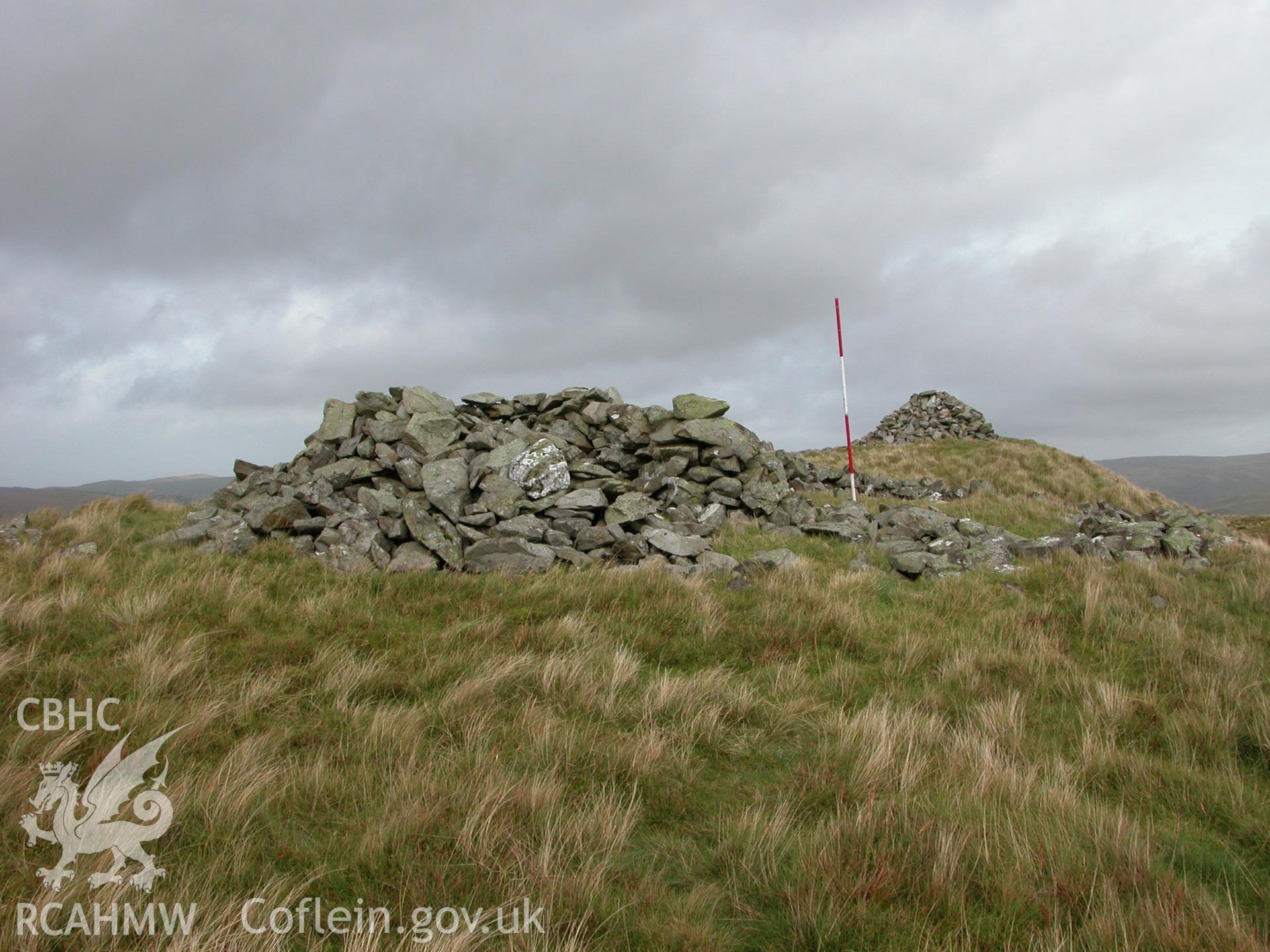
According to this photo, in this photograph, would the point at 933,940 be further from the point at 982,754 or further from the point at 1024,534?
the point at 1024,534

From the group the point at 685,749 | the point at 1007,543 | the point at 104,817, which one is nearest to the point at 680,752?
the point at 685,749

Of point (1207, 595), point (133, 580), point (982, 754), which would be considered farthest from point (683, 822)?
point (1207, 595)

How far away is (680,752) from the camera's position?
4371mm

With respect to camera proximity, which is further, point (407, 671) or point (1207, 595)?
point (1207, 595)

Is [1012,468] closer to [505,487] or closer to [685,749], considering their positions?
[505,487]

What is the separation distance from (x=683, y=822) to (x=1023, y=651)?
14.7 ft

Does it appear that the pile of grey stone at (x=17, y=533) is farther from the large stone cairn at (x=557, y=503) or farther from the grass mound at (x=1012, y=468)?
the grass mound at (x=1012, y=468)

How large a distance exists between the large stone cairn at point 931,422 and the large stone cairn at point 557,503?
2301cm

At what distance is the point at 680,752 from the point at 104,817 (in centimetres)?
319

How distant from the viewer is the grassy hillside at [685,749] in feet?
9.50

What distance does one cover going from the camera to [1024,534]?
13.6 m

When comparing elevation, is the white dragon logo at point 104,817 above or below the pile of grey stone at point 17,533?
below

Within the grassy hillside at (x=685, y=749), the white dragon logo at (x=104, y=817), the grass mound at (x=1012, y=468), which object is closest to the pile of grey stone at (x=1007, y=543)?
the grassy hillside at (x=685, y=749)

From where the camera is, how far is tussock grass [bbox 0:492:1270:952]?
289 cm
